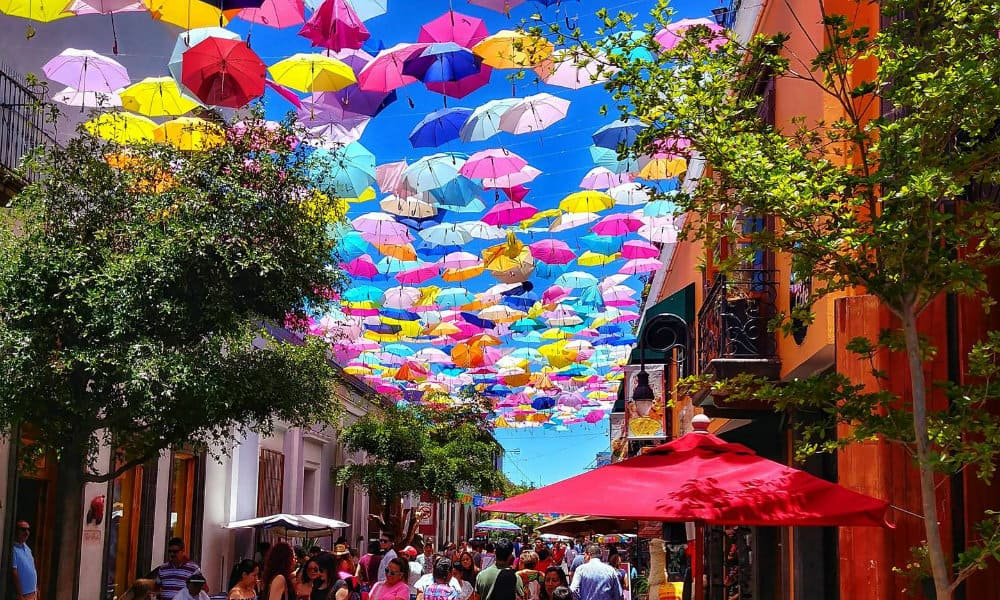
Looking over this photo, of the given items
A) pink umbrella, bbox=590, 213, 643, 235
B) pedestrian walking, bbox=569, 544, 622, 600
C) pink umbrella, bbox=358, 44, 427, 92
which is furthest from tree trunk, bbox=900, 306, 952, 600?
pink umbrella, bbox=590, 213, 643, 235

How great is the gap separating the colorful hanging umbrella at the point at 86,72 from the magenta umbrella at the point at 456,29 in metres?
4.41

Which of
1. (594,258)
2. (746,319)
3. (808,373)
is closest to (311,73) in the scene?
(746,319)

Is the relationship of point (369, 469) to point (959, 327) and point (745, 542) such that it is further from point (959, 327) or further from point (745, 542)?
point (959, 327)

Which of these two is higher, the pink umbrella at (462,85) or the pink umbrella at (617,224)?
the pink umbrella at (462,85)

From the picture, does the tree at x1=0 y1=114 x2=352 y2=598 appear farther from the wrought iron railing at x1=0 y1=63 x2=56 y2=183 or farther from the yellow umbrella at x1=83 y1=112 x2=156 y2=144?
the wrought iron railing at x1=0 y1=63 x2=56 y2=183

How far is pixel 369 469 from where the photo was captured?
115 feet

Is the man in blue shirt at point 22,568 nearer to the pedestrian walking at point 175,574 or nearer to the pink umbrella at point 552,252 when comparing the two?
the pedestrian walking at point 175,574

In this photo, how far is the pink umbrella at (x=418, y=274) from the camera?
23119 millimetres

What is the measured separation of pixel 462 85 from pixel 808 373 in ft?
19.7

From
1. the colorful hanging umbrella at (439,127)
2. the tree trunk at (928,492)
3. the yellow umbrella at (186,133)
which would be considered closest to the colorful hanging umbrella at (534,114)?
the colorful hanging umbrella at (439,127)

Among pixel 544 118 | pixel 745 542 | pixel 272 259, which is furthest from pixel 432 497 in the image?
pixel 272 259

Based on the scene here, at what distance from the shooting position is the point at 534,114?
1642 centimetres

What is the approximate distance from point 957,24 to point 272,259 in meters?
8.46

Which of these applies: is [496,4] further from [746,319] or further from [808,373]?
[808,373]
